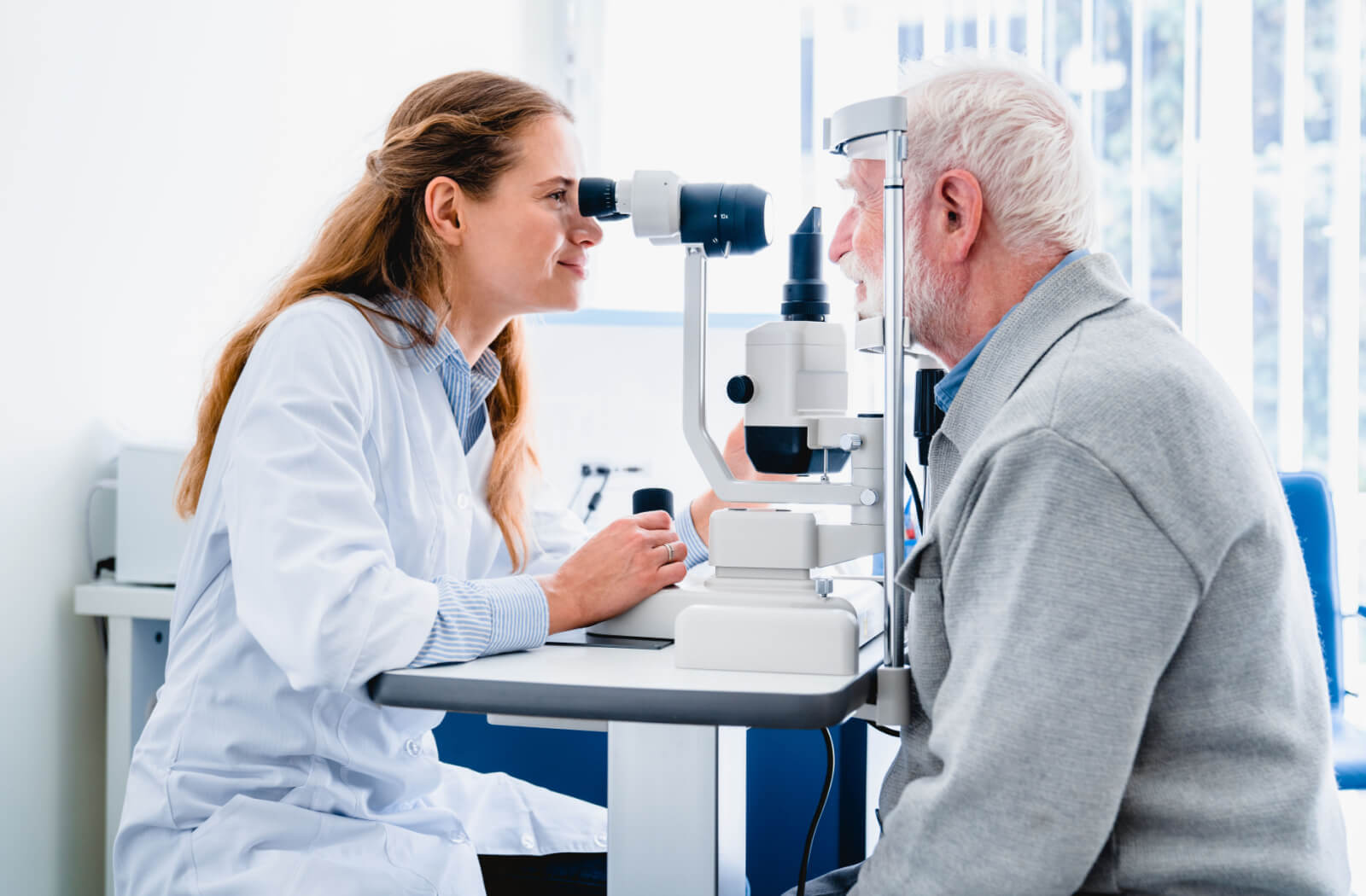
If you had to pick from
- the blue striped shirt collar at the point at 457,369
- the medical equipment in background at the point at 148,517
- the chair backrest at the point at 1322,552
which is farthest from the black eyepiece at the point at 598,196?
the chair backrest at the point at 1322,552

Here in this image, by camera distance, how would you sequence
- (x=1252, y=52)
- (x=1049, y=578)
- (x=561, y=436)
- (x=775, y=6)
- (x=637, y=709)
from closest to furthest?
(x=1049, y=578)
(x=637, y=709)
(x=561, y=436)
(x=1252, y=52)
(x=775, y=6)

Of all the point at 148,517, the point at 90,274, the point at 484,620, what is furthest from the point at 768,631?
the point at 90,274

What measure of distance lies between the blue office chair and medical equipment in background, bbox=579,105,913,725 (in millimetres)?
1294

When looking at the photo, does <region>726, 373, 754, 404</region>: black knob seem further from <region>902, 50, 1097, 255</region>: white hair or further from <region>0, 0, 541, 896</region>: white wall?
<region>0, 0, 541, 896</region>: white wall

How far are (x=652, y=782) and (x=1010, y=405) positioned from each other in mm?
411

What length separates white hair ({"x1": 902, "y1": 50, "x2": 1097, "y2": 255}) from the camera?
3.17ft

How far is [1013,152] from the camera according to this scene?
968 mm

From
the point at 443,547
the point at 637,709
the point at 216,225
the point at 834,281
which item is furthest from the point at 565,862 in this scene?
the point at 834,281

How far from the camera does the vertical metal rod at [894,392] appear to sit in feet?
2.99

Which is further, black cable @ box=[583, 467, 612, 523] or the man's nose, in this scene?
black cable @ box=[583, 467, 612, 523]

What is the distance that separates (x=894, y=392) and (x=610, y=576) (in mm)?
329

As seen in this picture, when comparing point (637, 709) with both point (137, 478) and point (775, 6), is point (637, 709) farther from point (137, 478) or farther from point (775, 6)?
point (775, 6)

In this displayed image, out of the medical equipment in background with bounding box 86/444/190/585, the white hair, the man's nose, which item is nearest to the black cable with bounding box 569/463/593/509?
the medical equipment in background with bounding box 86/444/190/585

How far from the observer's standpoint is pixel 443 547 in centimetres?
122
